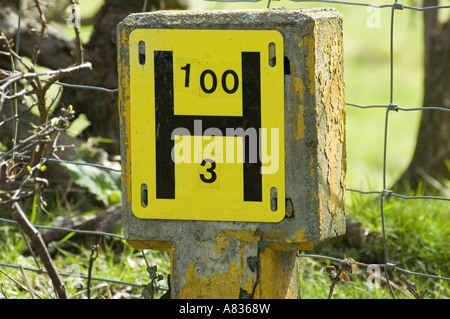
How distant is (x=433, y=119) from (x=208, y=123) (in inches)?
91.0

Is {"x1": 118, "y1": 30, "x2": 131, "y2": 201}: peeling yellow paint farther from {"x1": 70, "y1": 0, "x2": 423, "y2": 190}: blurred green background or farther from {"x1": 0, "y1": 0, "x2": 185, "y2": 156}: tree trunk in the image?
{"x1": 70, "y1": 0, "x2": 423, "y2": 190}: blurred green background

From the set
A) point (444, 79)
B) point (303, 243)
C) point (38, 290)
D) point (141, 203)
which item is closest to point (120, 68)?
point (141, 203)

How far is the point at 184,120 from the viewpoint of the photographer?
184 centimetres

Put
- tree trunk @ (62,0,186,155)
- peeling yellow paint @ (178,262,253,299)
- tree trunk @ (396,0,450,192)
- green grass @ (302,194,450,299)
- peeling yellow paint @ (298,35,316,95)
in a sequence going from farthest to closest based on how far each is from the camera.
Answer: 1. tree trunk @ (396,0,450,192)
2. tree trunk @ (62,0,186,155)
3. green grass @ (302,194,450,299)
4. peeling yellow paint @ (178,262,253,299)
5. peeling yellow paint @ (298,35,316,95)

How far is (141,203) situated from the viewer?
1.89 m

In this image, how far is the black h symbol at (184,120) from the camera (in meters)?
1.79

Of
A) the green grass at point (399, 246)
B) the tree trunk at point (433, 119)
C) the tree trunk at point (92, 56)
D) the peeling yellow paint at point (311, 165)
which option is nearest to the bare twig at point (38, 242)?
the peeling yellow paint at point (311, 165)

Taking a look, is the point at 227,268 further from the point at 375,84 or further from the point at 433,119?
the point at 375,84

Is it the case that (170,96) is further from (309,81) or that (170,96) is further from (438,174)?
(438,174)

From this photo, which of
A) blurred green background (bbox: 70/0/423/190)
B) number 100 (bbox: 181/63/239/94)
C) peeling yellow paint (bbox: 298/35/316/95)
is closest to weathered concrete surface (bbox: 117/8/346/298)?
peeling yellow paint (bbox: 298/35/316/95)

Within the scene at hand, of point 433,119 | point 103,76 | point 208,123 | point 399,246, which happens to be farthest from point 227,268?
point 433,119

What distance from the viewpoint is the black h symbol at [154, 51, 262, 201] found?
1789 mm

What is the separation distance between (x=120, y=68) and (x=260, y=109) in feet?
1.26
